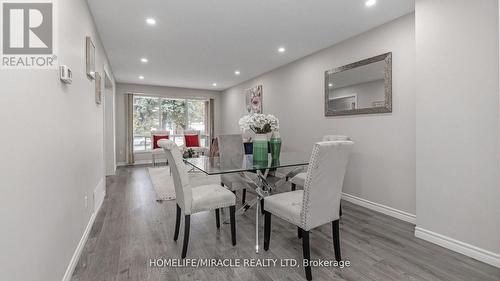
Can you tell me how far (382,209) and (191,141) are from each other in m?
5.29

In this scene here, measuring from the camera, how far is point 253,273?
1.74 meters

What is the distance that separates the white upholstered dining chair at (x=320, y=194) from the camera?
1604 millimetres

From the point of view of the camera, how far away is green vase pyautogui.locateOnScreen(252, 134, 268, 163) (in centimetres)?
256

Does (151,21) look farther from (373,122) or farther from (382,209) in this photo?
(382,209)

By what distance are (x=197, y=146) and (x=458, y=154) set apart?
19.6 feet

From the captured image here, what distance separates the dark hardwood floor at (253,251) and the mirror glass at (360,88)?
145cm

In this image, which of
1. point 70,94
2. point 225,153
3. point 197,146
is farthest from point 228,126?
point 70,94

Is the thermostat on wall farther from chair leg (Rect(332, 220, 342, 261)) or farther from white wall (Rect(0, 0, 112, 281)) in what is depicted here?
chair leg (Rect(332, 220, 342, 261))

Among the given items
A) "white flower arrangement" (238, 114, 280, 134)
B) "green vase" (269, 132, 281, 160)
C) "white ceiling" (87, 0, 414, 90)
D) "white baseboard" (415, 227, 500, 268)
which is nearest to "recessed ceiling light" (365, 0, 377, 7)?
"white ceiling" (87, 0, 414, 90)

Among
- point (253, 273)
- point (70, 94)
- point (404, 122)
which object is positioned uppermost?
point (70, 94)

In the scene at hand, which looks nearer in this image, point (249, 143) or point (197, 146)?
point (249, 143)

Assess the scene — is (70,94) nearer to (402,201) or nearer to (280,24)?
(280,24)

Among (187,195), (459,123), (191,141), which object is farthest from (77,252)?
(191,141)

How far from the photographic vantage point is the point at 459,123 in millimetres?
2012
